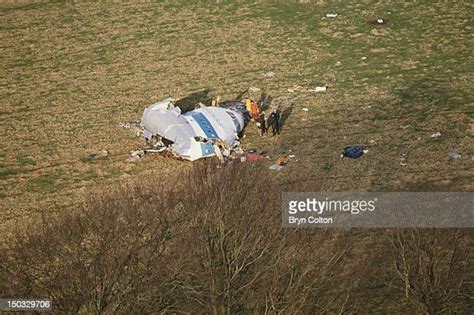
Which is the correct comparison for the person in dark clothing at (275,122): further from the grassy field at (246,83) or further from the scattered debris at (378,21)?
the scattered debris at (378,21)

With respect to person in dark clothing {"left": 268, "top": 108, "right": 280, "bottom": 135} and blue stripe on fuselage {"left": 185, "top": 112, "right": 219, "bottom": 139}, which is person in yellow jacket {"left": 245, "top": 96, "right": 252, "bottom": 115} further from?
blue stripe on fuselage {"left": 185, "top": 112, "right": 219, "bottom": 139}

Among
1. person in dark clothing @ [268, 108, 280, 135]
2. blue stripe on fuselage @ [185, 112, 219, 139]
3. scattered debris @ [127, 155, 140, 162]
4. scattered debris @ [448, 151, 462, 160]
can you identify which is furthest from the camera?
person in dark clothing @ [268, 108, 280, 135]

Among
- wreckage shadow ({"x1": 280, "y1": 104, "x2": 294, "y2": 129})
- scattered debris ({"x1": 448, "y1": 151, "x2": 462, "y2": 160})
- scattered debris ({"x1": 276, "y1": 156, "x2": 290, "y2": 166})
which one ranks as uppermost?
wreckage shadow ({"x1": 280, "y1": 104, "x2": 294, "y2": 129})

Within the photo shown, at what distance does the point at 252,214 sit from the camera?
22.3 meters

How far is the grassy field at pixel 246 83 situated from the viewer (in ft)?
110

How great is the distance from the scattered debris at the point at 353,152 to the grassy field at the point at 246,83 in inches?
10.8

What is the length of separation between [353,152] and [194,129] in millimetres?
6640

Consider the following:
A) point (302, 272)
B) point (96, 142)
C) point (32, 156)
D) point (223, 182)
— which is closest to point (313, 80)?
point (96, 142)

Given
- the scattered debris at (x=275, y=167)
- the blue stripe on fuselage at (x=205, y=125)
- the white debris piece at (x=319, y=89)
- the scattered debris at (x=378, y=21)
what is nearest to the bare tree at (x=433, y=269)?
the scattered debris at (x=275, y=167)

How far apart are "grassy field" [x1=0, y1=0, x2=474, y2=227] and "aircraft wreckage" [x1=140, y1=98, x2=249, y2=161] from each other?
74cm

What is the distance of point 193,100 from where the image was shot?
4091 centimetres

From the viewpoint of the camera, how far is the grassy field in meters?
33.5

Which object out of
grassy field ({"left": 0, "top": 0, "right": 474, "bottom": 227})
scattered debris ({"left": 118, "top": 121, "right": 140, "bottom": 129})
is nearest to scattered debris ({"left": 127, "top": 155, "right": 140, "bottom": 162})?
grassy field ({"left": 0, "top": 0, "right": 474, "bottom": 227})

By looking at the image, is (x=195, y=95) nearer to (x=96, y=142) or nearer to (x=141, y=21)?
(x=96, y=142)
